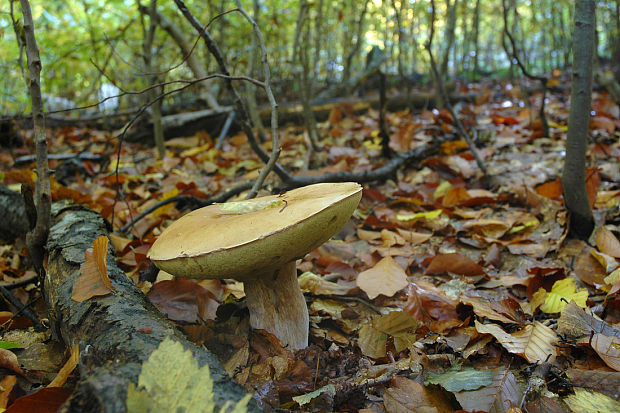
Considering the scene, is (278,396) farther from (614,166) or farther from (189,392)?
(614,166)

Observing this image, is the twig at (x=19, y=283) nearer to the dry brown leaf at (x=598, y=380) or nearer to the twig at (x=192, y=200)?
the twig at (x=192, y=200)

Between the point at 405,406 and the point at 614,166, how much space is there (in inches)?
121

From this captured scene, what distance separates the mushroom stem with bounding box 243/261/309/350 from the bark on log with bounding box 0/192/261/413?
345mm

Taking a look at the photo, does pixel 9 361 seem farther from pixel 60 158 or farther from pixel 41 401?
pixel 60 158

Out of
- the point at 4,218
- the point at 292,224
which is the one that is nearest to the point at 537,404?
the point at 292,224

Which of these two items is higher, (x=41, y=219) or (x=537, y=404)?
(x=41, y=219)

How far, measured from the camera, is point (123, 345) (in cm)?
110

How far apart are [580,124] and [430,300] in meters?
1.36

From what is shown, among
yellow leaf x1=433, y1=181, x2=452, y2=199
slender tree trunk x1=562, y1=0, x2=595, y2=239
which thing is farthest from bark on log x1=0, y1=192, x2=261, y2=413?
yellow leaf x1=433, y1=181, x2=452, y2=199

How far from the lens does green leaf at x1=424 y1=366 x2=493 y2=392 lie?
1252 millimetres

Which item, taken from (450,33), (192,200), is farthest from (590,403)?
(450,33)

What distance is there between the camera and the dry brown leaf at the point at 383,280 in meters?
1.91

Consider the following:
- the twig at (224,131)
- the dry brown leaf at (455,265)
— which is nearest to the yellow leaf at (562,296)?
the dry brown leaf at (455,265)

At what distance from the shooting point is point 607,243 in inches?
84.0
